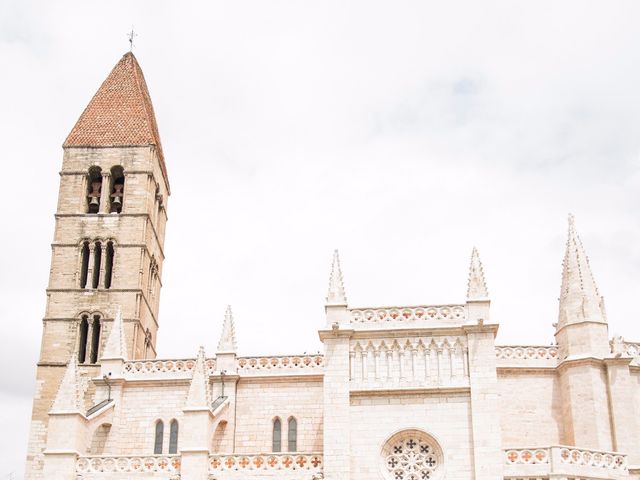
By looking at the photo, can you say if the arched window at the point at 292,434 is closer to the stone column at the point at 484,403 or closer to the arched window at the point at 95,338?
the stone column at the point at 484,403

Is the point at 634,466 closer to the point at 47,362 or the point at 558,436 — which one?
the point at 558,436

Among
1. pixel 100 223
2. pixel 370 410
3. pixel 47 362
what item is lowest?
pixel 370 410

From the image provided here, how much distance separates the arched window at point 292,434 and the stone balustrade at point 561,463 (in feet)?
30.3

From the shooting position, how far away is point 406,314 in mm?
28453

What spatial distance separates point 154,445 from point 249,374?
4.43 meters

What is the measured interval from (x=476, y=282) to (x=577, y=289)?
513 cm

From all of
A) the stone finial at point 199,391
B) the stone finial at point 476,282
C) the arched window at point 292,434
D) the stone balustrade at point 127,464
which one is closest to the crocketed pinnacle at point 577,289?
the stone finial at point 476,282

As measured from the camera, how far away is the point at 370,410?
90.7 ft

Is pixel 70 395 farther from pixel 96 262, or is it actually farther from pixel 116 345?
Answer: pixel 96 262

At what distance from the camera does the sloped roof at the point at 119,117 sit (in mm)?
45719

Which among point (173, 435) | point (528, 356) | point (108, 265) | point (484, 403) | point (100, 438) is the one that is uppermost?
point (108, 265)

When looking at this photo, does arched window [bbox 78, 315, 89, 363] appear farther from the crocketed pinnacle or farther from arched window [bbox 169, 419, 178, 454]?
the crocketed pinnacle

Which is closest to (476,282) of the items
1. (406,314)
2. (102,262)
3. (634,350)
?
(406,314)

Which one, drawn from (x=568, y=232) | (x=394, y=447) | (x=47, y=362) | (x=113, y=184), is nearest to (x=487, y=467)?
(x=394, y=447)
